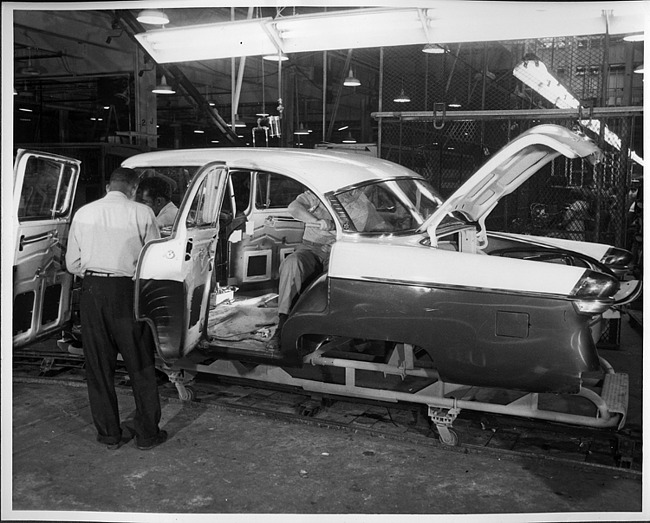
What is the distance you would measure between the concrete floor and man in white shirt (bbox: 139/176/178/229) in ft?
5.63

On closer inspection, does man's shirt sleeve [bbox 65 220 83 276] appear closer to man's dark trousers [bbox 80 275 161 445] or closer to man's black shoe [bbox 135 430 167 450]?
man's dark trousers [bbox 80 275 161 445]

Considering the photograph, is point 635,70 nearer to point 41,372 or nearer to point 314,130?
point 41,372

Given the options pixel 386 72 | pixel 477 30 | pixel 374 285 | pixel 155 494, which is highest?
pixel 386 72

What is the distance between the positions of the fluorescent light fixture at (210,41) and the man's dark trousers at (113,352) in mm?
1907

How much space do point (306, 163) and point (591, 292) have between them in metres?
2.17

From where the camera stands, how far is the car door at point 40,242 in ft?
17.6

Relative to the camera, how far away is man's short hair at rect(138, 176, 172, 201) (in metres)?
6.00

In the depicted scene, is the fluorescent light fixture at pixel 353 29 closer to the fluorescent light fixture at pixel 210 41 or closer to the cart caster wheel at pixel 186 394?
the fluorescent light fixture at pixel 210 41

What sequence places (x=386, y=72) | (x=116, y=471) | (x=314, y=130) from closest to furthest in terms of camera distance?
(x=116, y=471), (x=386, y=72), (x=314, y=130)

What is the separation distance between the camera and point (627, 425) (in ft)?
17.9

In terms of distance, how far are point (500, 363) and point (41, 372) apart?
4.20m

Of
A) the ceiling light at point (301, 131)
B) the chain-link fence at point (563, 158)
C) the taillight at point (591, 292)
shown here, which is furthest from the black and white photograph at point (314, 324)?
the ceiling light at point (301, 131)

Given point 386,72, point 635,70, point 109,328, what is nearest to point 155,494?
point 109,328

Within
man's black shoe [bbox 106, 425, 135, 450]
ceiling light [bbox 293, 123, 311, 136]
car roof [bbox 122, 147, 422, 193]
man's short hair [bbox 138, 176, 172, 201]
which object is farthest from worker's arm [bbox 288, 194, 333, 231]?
ceiling light [bbox 293, 123, 311, 136]
